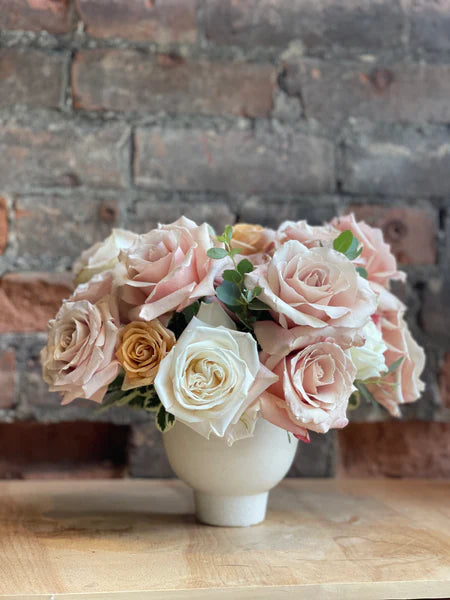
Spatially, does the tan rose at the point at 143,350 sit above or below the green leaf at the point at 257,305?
below

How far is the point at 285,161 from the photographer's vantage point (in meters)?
1.17

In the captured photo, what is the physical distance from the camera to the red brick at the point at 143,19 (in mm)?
1137

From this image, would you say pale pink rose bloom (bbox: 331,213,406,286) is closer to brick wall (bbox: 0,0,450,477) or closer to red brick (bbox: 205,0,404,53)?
brick wall (bbox: 0,0,450,477)

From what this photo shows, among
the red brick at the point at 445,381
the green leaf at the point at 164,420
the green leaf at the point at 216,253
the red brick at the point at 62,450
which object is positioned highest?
→ the green leaf at the point at 216,253

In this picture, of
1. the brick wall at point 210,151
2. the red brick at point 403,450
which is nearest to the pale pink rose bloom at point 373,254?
the brick wall at point 210,151

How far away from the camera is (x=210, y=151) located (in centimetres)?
116

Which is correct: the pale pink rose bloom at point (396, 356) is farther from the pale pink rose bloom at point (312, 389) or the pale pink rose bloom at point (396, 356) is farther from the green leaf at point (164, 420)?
the green leaf at point (164, 420)

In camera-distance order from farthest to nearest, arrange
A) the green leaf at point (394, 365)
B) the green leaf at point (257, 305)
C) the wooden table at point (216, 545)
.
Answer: the green leaf at point (394, 365) → the green leaf at point (257, 305) → the wooden table at point (216, 545)

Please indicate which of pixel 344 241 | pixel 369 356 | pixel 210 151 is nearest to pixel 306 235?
pixel 344 241

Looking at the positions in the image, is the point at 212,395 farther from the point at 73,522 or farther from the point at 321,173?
the point at 321,173

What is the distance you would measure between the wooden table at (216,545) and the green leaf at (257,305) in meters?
0.26

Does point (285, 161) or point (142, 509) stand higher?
point (285, 161)

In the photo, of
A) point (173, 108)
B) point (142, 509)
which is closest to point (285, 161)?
point (173, 108)

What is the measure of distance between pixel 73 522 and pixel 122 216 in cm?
49
